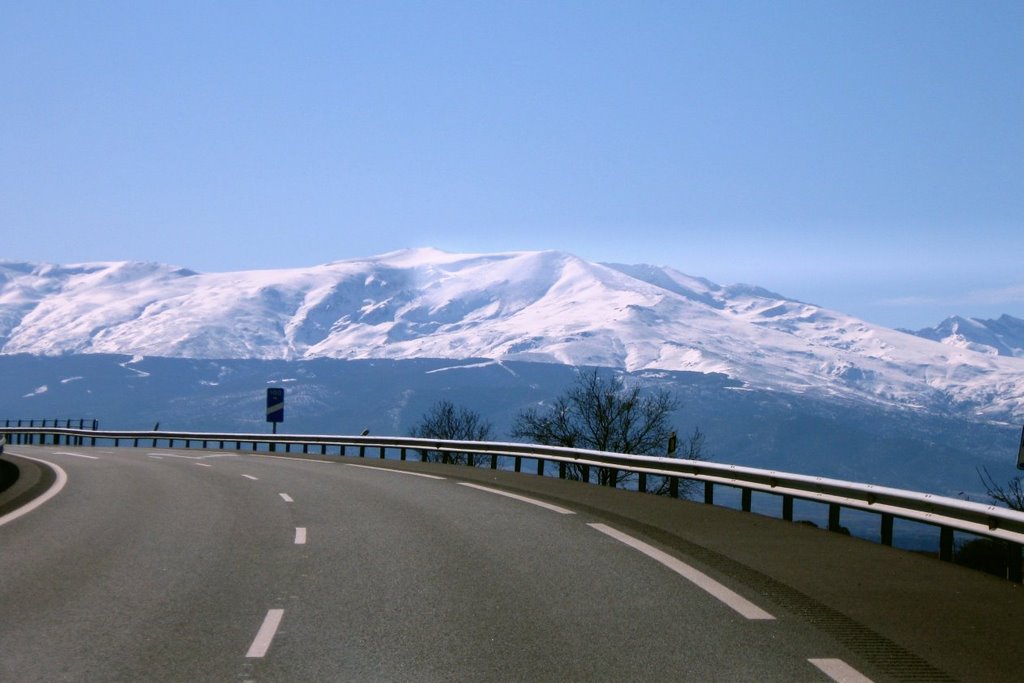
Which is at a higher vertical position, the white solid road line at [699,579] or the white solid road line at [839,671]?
the white solid road line at [839,671]

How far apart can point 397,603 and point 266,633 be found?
4.75ft

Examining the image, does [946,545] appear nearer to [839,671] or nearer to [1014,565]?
[1014,565]

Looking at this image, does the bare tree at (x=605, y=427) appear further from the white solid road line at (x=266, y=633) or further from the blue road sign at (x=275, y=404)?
the white solid road line at (x=266, y=633)

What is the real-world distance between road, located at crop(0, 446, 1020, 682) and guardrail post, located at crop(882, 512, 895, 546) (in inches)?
37.0

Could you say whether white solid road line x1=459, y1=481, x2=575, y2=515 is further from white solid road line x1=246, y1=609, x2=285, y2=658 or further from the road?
white solid road line x1=246, y1=609, x2=285, y2=658

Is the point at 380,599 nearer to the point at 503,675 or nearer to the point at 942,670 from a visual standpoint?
the point at 503,675


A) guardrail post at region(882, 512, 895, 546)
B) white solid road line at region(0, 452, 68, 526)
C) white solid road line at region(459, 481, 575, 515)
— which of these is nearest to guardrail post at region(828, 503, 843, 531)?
guardrail post at region(882, 512, 895, 546)

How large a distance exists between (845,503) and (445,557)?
185 inches

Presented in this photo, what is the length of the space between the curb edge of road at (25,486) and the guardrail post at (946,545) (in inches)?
474

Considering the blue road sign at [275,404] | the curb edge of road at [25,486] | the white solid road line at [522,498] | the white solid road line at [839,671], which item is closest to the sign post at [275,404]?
the blue road sign at [275,404]

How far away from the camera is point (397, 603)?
1000 cm

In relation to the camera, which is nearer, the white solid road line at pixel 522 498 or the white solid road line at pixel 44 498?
the white solid road line at pixel 44 498

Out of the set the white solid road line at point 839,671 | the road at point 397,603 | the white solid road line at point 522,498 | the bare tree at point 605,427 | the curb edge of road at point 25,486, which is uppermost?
the white solid road line at point 839,671

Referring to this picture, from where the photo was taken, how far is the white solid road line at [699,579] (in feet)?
31.4
